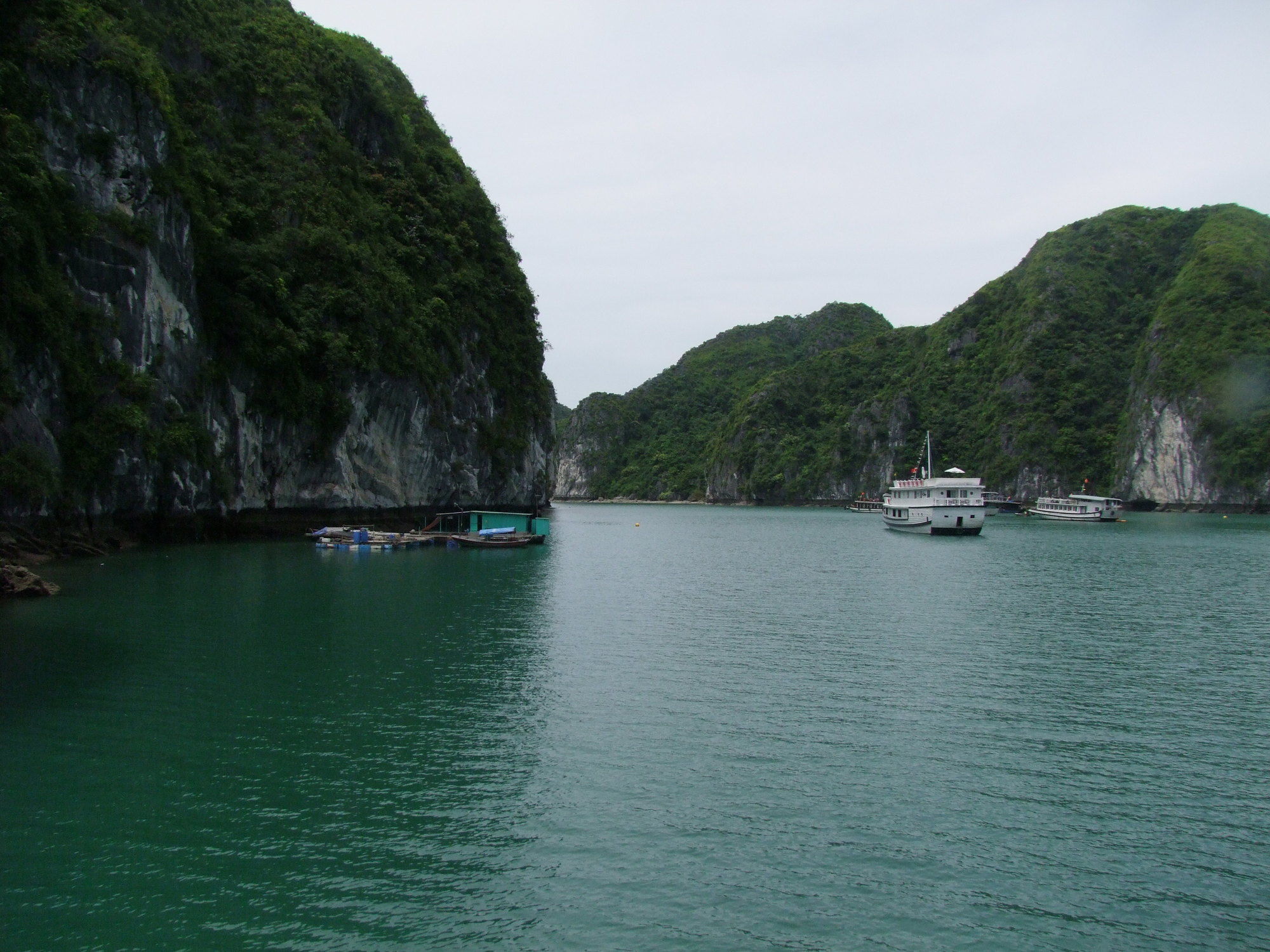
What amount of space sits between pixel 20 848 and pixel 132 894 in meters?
1.84

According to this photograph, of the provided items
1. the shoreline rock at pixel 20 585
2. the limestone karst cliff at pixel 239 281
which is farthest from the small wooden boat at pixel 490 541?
the shoreline rock at pixel 20 585

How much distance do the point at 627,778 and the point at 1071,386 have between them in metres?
127

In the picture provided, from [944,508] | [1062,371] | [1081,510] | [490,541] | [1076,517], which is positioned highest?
[1062,371]

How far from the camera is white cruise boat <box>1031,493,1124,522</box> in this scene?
8256cm

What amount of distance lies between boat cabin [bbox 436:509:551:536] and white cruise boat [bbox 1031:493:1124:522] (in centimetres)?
5630

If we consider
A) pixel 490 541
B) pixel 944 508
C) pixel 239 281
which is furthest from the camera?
pixel 944 508

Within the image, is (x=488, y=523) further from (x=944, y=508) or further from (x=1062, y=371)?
(x=1062, y=371)

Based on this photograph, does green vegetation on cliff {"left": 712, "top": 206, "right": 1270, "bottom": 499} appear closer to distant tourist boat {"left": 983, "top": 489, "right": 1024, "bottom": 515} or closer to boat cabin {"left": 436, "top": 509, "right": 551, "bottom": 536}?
distant tourist boat {"left": 983, "top": 489, "right": 1024, "bottom": 515}

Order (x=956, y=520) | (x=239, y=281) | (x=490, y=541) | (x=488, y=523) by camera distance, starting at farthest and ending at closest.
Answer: (x=956, y=520)
(x=488, y=523)
(x=490, y=541)
(x=239, y=281)

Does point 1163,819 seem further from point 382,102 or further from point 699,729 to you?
point 382,102

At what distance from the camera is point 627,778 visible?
37.3 feet

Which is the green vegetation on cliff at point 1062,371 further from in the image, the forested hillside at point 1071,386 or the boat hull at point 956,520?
the boat hull at point 956,520

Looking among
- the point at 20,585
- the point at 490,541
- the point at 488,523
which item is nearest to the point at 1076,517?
the point at 488,523

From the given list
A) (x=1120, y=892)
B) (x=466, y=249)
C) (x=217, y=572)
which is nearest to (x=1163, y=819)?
(x=1120, y=892)
